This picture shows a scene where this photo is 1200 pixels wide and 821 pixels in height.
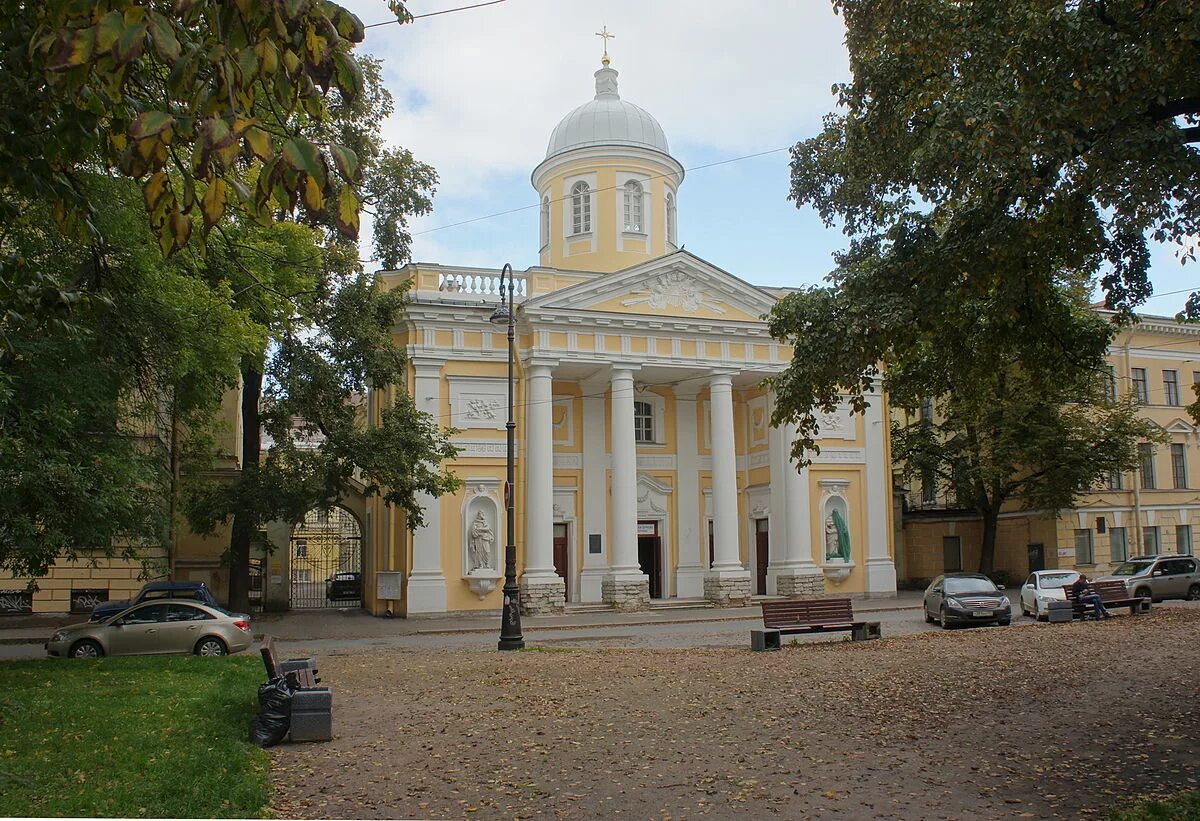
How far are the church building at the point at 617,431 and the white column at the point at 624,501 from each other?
6 centimetres

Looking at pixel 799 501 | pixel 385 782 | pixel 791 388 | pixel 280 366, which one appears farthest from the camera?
pixel 799 501

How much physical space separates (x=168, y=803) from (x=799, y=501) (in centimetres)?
3167

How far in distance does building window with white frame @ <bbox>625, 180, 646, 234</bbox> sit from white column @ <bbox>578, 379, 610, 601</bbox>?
7.17m

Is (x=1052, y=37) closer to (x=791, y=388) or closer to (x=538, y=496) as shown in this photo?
(x=791, y=388)

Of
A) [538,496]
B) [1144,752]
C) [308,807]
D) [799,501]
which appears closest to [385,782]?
[308,807]

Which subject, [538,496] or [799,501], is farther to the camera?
[799,501]

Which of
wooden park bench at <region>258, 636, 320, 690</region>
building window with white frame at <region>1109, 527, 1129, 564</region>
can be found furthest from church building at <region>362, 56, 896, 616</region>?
wooden park bench at <region>258, 636, 320, 690</region>

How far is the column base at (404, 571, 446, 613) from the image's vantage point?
32406 millimetres

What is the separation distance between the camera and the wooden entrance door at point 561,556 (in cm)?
3678

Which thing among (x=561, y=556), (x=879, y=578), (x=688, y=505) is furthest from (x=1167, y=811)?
(x=879, y=578)

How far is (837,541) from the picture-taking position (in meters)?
38.1

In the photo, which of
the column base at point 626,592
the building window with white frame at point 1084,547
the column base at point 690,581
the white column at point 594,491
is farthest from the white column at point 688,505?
the building window with white frame at point 1084,547

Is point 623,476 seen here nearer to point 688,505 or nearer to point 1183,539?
point 688,505

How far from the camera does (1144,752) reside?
8664 mm
